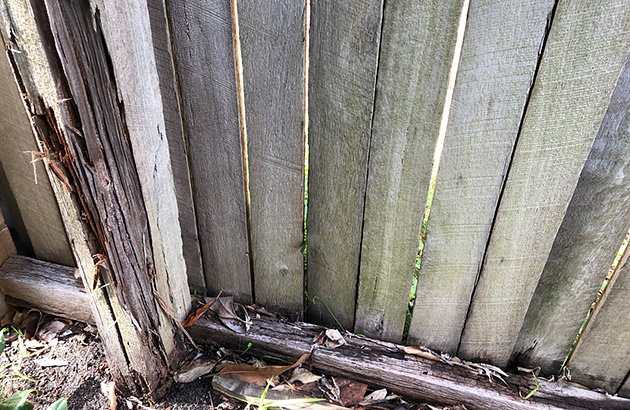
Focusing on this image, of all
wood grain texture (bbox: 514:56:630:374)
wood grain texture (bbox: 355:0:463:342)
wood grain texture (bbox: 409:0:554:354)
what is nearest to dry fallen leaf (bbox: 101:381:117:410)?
wood grain texture (bbox: 355:0:463:342)

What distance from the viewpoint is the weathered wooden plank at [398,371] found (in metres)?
1.79

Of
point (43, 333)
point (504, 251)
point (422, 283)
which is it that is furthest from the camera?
point (43, 333)

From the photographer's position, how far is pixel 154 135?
57.7 inches

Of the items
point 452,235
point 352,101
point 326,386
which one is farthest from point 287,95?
point 326,386

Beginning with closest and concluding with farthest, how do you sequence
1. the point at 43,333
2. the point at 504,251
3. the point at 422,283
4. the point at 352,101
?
the point at 352,101 < the point at 504,251 < the point at 422,283 < the point at 43,333

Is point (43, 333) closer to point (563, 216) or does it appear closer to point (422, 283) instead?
point (422, 283)

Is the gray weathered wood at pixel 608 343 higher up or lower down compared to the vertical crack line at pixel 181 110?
lower down

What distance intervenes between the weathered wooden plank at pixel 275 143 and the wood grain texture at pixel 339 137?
5cm

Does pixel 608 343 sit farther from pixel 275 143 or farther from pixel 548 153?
pixel 275 143

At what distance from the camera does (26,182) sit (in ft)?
6.31

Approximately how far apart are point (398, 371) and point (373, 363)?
0.10 meters

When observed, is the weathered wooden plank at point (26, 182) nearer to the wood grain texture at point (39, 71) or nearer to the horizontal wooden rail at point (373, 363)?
the horizontal wooden rail at point (373, 363)

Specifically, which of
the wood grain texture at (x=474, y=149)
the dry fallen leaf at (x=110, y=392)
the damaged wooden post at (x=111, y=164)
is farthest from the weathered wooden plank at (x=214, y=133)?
the wood grain texture at (x=474, y=149)

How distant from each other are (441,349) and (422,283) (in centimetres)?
36
